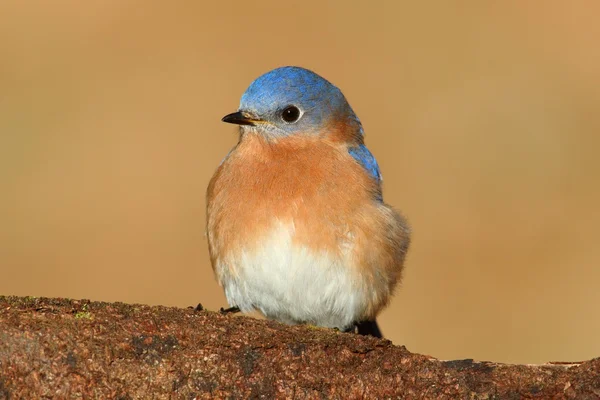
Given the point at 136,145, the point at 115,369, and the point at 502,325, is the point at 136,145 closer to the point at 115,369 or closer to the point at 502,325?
the point at 502,325

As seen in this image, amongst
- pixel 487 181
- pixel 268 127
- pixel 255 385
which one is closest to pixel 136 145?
pixel 487 181

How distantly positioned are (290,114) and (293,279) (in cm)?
159

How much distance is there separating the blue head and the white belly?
113 centimetres

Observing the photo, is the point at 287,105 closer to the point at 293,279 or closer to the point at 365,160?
the point at 365,160

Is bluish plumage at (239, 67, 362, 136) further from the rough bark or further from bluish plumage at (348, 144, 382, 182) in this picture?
the rough bark

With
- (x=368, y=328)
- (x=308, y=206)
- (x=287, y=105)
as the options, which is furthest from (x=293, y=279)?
(x=287, y=105)

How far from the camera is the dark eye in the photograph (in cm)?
791

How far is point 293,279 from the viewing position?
7051mm

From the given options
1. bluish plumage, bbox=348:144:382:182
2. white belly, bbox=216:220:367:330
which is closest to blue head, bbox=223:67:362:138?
bluish plumage, bbox=348:144:382:182

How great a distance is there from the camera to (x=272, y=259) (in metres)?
7.06

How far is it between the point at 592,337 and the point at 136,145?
22.8 feet

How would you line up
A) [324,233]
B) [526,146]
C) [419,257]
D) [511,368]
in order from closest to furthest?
[511,368] → [324,233] → [419,257] → [526,146]

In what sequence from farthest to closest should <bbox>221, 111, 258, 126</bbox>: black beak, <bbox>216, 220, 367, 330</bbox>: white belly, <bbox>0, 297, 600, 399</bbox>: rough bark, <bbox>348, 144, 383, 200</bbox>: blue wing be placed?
<bbox>348, 144, 383, 200</bbox>: blue wing, <bbox>221, 111, 258, 126</bbox>: black beak, <bbox>216, 220, 367, 330</bbox>: white belly, <bbox>0, 297, 600, 399</bbox>: rough bark

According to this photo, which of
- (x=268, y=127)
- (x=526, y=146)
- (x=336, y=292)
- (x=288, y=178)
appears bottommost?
(x=336, y=292)
